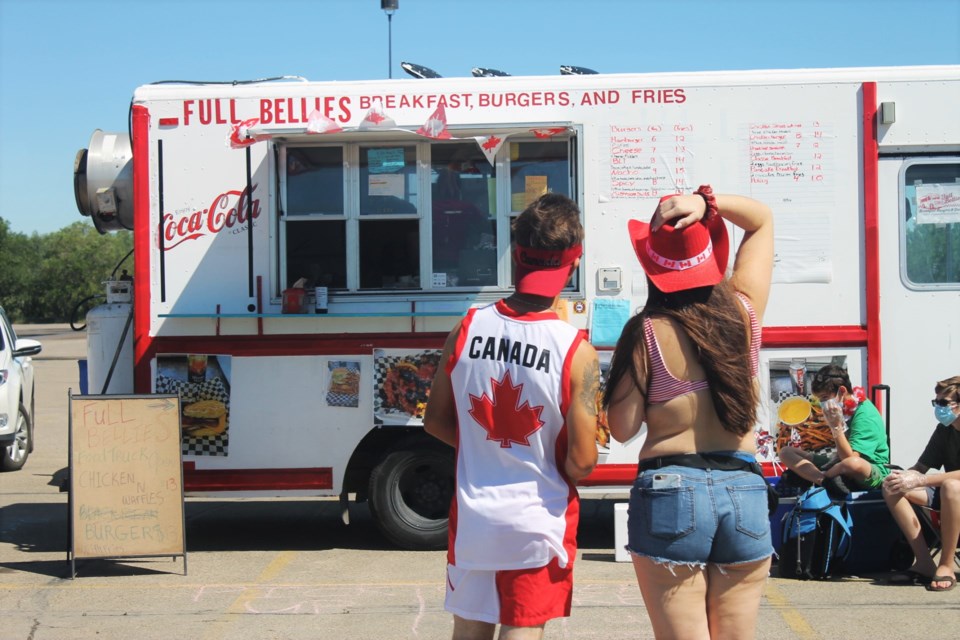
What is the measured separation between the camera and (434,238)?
7625 millimetres

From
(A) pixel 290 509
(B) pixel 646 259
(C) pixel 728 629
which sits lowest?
(A) pixel 290 509

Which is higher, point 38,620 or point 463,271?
point 463,271

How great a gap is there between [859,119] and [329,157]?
367 cm

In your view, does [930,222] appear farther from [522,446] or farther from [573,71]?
[522,446]

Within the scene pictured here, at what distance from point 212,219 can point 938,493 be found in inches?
202

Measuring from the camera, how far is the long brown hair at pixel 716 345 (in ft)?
10.7

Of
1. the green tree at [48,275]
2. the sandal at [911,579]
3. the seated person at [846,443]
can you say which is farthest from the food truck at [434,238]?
the green tree at [48,275]

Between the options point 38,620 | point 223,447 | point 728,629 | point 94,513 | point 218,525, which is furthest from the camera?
point 218,525

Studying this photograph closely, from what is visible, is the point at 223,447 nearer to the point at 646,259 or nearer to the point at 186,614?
the point at 186,614

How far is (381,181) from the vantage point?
7.66 meters

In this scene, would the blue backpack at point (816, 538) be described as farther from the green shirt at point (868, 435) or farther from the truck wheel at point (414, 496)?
the truck wheel at point (414, 496)

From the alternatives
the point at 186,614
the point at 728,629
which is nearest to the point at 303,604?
the point at 186,614

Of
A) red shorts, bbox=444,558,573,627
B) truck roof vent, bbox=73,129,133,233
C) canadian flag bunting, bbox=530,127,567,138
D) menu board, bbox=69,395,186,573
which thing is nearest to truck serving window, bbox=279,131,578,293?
canadian flag bunting, bbox=530,127,567,138

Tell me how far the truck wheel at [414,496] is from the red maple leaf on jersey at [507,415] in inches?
164
